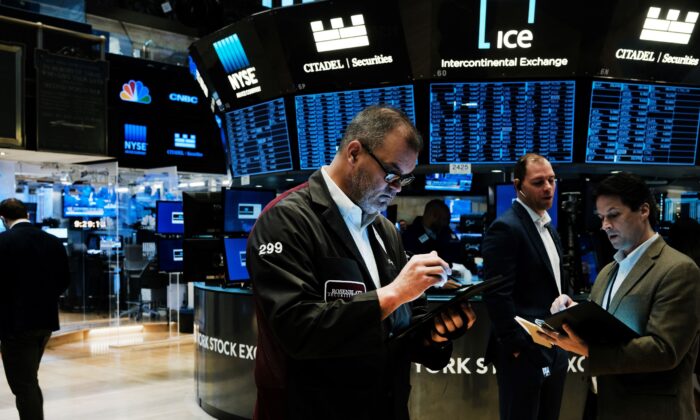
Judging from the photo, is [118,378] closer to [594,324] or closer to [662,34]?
[662,34]

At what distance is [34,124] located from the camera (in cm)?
1046

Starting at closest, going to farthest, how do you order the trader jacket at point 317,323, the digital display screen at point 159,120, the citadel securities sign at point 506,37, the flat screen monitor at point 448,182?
the trader jacket at point 317,323 < the citadel securities sign at point 506,37 < the flat screen monitor at point 448,182 < the digital display screen at point 159,120

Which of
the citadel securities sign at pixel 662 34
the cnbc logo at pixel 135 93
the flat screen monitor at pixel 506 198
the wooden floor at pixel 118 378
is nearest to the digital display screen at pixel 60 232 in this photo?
the wooden floor at pixel 118 378

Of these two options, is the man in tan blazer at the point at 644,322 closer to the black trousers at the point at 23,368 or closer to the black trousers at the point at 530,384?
the black trousers at the point at 530,384

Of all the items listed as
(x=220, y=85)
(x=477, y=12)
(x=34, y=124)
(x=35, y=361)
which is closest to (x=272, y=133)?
(x=220, y=85)

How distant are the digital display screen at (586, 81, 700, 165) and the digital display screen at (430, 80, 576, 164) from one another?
0.79ft

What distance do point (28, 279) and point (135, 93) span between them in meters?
8.50

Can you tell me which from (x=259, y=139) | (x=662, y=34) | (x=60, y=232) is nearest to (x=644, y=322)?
(x=662, y=34)

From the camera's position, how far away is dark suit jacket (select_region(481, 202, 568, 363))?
352 cm

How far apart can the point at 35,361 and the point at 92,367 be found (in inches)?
168

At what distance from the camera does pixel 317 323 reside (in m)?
1.79

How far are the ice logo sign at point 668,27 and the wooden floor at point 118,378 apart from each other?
497cm

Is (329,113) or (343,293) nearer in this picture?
(343,293)

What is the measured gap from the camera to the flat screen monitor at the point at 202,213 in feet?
20.4
